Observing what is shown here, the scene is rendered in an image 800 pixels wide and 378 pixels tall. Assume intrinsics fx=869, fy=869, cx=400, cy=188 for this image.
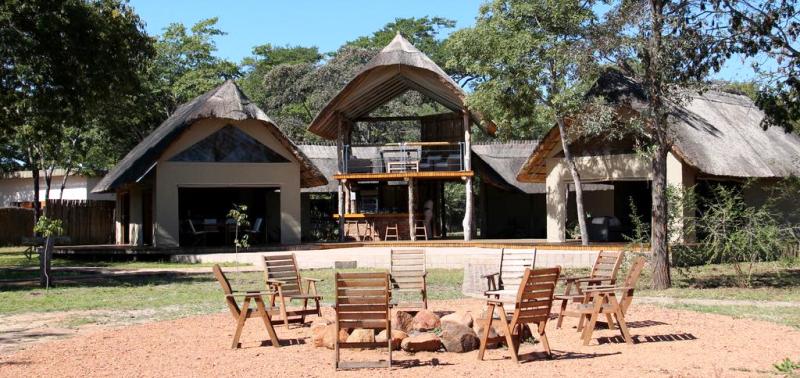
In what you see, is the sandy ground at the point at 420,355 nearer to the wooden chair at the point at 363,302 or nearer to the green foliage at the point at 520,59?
the wooden chair at the point at 363,302

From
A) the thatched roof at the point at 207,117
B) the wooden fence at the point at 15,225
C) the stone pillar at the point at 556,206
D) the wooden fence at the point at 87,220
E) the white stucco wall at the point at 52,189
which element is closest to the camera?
the stone pillar at the point at 556,206

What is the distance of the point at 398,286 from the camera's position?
1242 cm

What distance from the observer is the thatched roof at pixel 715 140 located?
2189 centimetres

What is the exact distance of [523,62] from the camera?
22.5m

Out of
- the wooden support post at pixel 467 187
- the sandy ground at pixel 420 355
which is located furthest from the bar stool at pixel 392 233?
the sandy ground at pixel 420 355

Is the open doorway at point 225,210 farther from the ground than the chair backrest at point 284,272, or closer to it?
farther from the ground

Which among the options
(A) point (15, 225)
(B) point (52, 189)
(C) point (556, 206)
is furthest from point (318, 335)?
(B) point (52, 189)

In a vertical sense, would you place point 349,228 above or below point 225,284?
above

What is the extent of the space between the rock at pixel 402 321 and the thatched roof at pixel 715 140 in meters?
11.4

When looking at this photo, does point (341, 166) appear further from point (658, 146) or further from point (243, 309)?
point (243, 309)

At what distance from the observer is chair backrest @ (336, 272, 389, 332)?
8.54 metres

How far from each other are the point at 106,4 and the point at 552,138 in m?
12.5

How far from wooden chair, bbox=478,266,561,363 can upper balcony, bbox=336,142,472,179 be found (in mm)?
20141

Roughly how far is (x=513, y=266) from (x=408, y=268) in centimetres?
163
